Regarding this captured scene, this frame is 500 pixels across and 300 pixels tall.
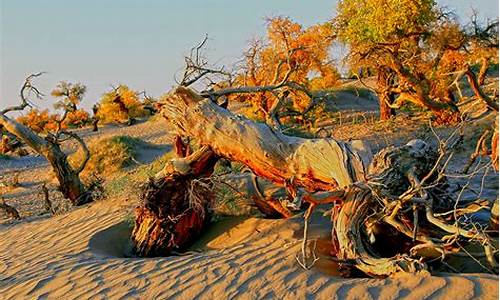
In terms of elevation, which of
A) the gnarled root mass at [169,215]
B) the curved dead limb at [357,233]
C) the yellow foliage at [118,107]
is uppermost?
the yellow foliage at [118,107]

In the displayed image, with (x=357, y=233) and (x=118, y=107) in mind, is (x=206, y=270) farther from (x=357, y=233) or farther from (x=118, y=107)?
(x=118, y=107)

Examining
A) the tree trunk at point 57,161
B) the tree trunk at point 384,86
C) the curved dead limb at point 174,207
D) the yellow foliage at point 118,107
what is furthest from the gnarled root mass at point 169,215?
the yellow foliage at point 118,107

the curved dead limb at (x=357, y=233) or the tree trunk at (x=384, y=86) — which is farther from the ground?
the tree trunk at (x=384, y=86)

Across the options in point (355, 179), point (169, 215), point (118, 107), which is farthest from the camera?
point (118, 107)

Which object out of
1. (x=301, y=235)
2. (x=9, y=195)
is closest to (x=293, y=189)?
(x=301, y=235)

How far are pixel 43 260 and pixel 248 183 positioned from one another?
2589mm

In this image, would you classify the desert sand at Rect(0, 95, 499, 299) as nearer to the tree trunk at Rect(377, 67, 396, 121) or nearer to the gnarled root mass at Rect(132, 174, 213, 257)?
the gnarled root mass at Rect(132, 174, 213, 257)

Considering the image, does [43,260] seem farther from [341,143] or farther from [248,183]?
[341,143]

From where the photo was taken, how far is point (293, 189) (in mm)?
5191

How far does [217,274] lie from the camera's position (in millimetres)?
4691

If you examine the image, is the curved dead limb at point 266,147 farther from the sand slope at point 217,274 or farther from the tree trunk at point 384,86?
the tree trunk at point 384,86

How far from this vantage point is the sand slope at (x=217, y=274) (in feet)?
13.6

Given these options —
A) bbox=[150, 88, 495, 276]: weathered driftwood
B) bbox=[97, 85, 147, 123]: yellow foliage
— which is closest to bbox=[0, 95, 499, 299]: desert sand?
bbox=[150, 88, 495, 276]: weathered driftwood

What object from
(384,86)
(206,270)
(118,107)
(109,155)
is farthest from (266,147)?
(118,107)
